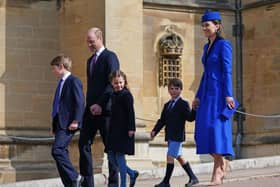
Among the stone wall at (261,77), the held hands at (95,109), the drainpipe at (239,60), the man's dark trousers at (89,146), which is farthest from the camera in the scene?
the drainpipe at (239,60)

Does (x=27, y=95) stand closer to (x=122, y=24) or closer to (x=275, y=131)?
(x=122, y=24)

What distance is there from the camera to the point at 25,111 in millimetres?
16906

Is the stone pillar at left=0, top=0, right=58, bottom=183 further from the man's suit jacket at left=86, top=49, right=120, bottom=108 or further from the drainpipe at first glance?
the man's suit jacket at left=86, top=49, right=120, bottom=108

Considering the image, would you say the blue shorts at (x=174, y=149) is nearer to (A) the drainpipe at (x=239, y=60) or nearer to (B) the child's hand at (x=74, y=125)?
(B) the child's hand at (x=74, y=125)

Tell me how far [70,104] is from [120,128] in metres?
A: 0.65

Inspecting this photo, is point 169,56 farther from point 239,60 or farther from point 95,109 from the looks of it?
point 95,109

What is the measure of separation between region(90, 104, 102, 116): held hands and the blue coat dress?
3.49ft

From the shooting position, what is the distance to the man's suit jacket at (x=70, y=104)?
9906 millimetres

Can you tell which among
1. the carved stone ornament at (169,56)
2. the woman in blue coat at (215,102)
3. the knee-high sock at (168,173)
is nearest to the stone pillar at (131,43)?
the carved stone ornament at (169,56)

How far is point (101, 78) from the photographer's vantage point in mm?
10203

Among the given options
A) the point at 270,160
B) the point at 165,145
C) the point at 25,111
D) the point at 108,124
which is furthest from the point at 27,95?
the point at 108,124

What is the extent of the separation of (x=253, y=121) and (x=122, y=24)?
11.3 feet

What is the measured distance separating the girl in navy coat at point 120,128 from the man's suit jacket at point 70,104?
1.39 ft

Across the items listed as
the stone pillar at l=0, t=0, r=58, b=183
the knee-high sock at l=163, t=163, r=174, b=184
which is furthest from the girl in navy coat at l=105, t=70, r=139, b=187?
the stone pillar at l=0, t=0, r=58, b=183
